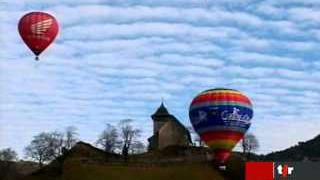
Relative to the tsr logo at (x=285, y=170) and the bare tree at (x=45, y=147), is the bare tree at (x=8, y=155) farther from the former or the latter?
the tsr logo at (x=285, y=170)

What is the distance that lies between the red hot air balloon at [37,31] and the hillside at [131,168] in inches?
2396

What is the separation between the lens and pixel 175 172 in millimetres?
112625

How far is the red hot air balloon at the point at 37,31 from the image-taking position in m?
45.8

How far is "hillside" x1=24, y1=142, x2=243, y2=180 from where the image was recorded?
107938 mm

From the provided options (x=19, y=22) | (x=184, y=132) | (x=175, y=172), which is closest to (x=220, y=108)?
(x=19, y=22)

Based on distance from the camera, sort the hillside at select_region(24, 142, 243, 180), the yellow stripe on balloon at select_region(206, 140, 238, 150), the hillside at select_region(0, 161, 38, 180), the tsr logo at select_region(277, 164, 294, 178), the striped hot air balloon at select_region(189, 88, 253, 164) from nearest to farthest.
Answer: the striped hot air balloon at select_region(189, 88, 253, 164) → the yellow stripe on balloon at select_region(206, 140, 238, 150) → the tsr logo at select_region(277, 164, 294, 178) → the hillside at select_region(24, 142, 243, 180) → the hillside at select_region(0, 161, 38, 180)

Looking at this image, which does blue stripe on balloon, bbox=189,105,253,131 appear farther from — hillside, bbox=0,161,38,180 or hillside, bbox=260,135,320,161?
hillside, bbox=260,135,320,161

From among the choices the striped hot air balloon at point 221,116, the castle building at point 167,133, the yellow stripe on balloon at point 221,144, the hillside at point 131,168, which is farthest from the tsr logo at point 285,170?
the castle building at point 167,133

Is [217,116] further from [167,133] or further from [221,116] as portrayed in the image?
[167,133]

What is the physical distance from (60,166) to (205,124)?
63.3 m

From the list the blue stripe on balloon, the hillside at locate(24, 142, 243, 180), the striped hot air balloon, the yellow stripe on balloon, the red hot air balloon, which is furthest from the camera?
the hillside at locate(24, 142, 243, 180)

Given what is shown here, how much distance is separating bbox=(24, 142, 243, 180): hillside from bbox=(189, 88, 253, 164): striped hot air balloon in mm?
52581

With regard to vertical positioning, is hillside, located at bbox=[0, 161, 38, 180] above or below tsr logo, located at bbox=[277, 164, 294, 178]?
above

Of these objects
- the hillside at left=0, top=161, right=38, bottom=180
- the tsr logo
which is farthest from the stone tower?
the tsr logo
